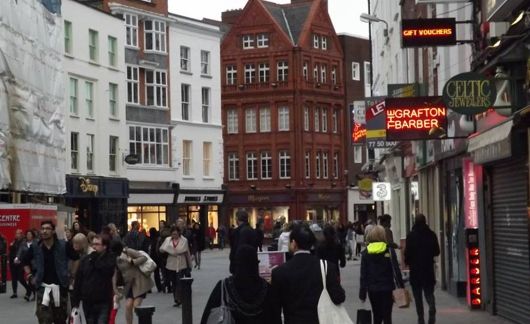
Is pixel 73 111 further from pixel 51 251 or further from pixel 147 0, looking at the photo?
pixel 51 251

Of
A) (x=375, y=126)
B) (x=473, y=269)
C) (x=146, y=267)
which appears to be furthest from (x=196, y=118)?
(x=146, y=267)

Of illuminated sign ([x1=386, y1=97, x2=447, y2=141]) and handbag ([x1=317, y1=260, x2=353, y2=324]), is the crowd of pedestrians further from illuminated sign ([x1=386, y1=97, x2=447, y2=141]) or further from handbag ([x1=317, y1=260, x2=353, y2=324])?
illuminated sign ([x1=386, y1=97, x2=447, y2=141])

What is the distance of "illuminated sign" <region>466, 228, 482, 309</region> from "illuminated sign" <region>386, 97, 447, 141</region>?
6.26ft

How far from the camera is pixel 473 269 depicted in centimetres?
2075

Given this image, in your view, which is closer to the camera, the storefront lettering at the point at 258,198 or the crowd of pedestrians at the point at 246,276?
the crowd of pedestrians at the point at 246,276

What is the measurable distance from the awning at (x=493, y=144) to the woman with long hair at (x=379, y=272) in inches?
90.3

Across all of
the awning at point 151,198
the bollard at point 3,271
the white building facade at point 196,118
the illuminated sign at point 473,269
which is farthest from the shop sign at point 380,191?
the white building facade at point 196,118

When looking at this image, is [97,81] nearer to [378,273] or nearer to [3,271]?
[3,271]

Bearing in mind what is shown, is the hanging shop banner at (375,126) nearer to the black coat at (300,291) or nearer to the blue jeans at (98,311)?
the blue jeans at (98,311)

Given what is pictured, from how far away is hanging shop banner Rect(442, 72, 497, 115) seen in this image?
16.5m

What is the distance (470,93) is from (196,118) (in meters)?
49.5

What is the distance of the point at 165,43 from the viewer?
63.1 m

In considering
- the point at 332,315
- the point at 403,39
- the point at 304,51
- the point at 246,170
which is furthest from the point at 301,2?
the point at 332,315

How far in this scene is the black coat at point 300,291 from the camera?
9648 millimetres
